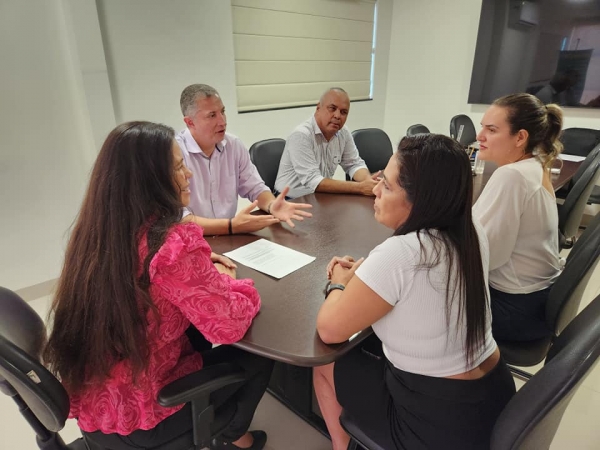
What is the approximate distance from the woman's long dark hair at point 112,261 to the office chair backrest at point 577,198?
211cm

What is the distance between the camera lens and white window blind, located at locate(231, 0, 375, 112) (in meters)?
3.35

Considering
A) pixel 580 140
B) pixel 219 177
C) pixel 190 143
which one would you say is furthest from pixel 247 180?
pixel 580 140

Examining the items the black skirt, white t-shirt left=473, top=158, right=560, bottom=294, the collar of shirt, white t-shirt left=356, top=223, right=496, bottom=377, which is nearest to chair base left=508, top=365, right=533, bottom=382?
white t-shirt left=473, top=158, right=560, bottom=294

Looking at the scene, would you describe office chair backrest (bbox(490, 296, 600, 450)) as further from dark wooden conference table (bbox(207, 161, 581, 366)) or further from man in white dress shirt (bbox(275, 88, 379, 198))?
man in white dress shirt (bbox(275, 88, 379, 198))

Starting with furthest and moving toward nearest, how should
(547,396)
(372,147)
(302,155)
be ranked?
(372,147) → (302,155) → (547,396)

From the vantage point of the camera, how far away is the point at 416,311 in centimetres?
88

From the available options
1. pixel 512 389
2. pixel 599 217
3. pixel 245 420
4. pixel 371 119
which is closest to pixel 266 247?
pixel 245 420

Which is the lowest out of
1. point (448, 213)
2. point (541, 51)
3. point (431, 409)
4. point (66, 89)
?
point (431, 409)

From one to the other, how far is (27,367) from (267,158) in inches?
72.2

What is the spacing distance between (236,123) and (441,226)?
9.11 feet

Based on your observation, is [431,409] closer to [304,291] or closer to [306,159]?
[304,291]

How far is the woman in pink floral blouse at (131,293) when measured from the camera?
2.76 feet

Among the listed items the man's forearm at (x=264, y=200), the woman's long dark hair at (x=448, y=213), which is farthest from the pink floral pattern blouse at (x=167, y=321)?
the man's forearm at (x=264, y=200)

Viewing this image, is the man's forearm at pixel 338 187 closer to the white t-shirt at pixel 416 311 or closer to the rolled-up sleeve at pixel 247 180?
the rolled-up sleeve at pixel 247 180
